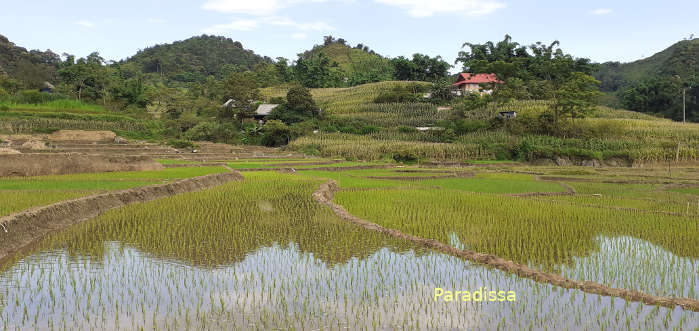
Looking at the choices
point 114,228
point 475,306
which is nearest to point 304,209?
point 114,228

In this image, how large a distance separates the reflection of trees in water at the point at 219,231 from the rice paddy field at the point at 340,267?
0.03 meters

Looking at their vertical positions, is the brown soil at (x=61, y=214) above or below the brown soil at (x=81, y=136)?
below

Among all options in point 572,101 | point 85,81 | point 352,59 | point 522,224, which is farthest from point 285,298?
point 352,59

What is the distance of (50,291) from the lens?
4758 millimetres

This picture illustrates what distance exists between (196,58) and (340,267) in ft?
262

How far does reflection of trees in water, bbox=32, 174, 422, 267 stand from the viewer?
20.8 ft

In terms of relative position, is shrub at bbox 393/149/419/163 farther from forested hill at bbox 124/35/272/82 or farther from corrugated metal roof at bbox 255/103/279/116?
forested hill at bbox 124/35/272/82

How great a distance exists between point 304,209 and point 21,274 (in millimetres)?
5204

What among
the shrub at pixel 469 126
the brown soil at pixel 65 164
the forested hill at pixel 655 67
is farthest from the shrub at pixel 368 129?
the forested hill at pixel 655 67

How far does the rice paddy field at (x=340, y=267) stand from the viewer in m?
4.20

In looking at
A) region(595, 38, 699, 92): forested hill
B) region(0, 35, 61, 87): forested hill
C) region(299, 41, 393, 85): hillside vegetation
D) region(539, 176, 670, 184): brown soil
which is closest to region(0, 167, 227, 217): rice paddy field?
region(539, 176, 670, 184): brown soil

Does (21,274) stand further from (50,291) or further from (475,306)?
(475,306)

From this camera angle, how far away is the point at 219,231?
745cm

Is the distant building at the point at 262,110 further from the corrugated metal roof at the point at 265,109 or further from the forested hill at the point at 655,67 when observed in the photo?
the forested hill at the point at 655,67
